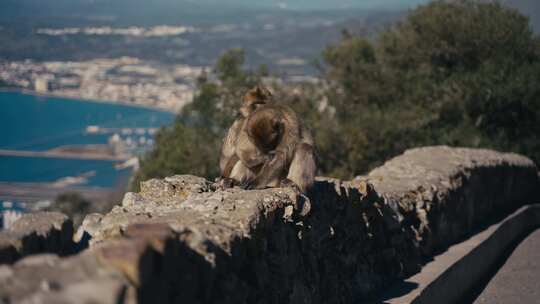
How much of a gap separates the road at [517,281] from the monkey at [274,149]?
8.83 feet

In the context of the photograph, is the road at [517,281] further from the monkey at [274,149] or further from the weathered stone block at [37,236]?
the weathered stone block at [37,236]

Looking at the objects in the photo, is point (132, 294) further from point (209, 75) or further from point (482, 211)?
point (209, 75)

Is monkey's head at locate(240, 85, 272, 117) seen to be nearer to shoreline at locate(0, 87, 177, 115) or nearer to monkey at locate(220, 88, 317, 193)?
monkey at locate(220, 88, 317, 193)

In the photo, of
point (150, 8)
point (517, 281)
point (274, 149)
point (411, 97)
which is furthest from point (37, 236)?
point (150, 8)

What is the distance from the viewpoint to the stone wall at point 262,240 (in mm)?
3133

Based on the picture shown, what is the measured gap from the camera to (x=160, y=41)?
5369cm

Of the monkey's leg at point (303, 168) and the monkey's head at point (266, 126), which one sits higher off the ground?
A: the monkey's head at point (266, 126)

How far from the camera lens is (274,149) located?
265 inches

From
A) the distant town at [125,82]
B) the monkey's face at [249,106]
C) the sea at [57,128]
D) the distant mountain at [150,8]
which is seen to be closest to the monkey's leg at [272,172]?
the monkey's face at [249,106]

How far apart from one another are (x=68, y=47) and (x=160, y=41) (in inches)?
415

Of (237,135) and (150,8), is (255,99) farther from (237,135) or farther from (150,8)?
(150,8)

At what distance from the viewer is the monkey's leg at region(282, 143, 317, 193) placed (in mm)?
6359

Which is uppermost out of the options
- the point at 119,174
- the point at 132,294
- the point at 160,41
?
the point at 132,294

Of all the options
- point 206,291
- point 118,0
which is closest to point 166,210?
point 206,291
